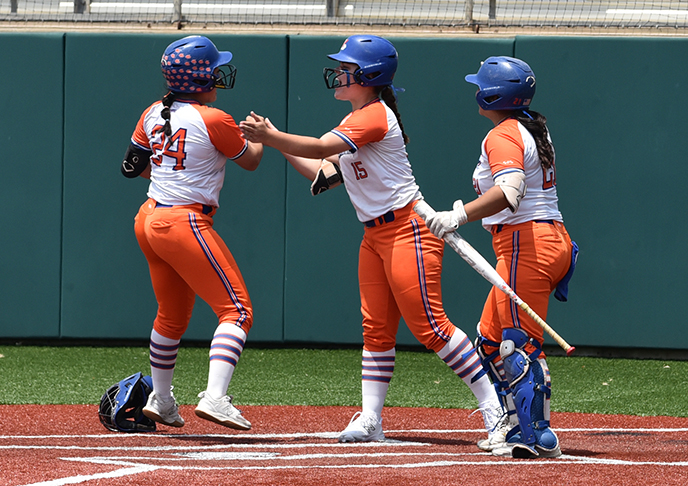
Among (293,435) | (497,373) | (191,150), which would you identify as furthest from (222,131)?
(497,373)

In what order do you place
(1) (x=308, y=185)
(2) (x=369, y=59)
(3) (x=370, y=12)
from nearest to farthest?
(2) (x=369, y=59)
(1) (x=308, y=185)
(3) (x=370, y=12)

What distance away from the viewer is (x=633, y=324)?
8.30 metres

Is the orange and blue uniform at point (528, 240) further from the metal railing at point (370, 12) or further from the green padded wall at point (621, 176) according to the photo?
the metal railing at point (370, 12)

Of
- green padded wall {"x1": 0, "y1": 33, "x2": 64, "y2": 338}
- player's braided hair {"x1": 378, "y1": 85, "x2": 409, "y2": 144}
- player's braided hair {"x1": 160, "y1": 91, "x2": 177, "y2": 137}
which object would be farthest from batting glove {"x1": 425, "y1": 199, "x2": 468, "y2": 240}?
green padded wall {"x1": 0, "y1": 33, "x2": 64, "y2": 338}

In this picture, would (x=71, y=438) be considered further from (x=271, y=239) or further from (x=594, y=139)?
(x=594, y=139)

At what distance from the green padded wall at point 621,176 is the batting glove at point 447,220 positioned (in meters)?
4.53

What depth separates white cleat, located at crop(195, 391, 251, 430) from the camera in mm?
4402

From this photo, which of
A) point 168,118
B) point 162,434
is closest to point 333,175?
point 168,118

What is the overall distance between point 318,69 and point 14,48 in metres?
2.81

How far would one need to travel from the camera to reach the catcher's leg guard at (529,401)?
4.04m

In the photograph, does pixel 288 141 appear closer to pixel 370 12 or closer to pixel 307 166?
pixel 307 166

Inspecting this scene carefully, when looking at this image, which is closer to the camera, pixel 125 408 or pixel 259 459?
pixel 259 459

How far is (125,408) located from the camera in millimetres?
5008

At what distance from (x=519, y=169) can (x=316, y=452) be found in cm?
157
